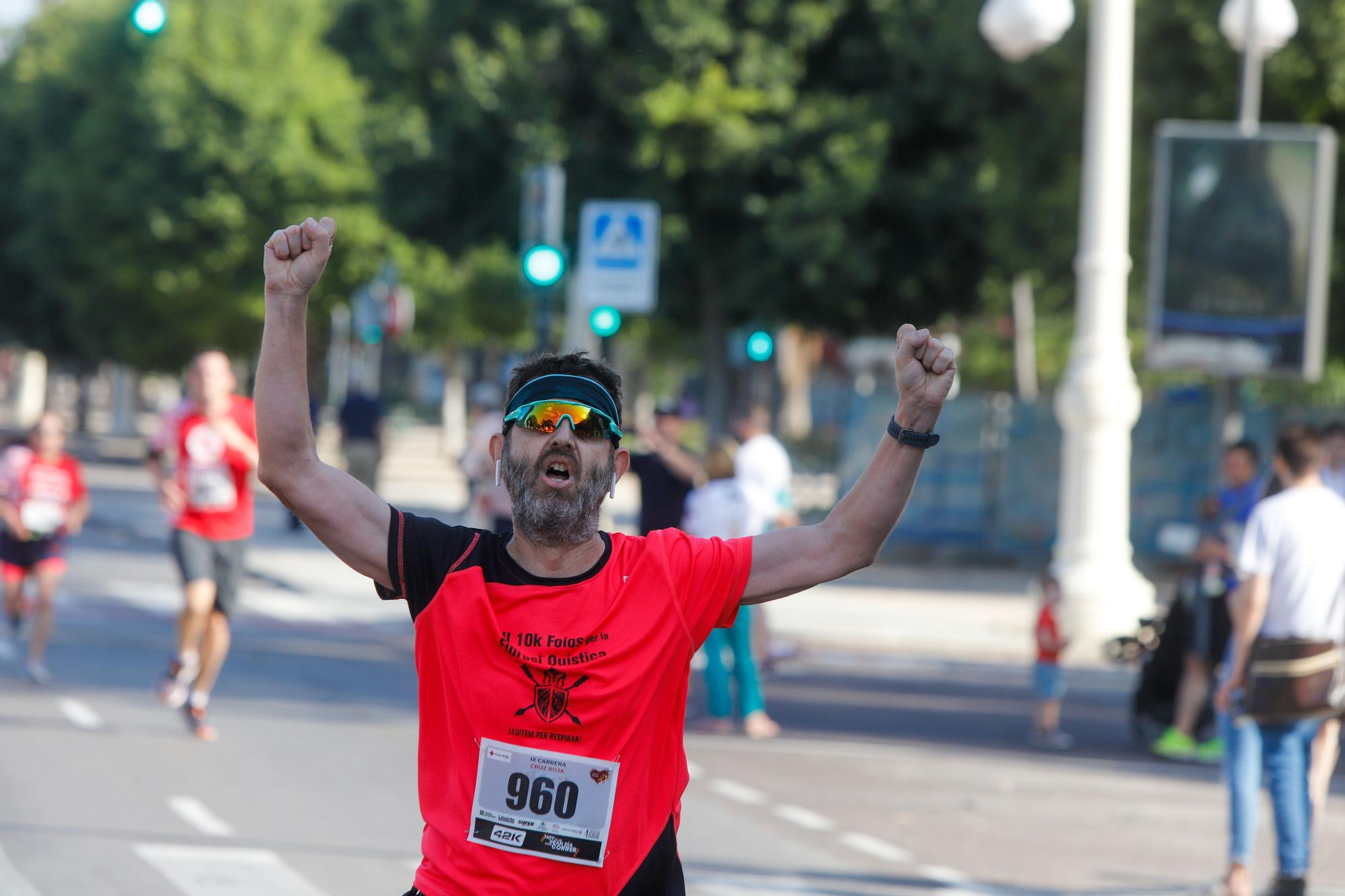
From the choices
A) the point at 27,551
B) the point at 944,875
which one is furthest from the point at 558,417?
the point at 27,551

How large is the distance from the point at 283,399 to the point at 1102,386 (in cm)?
1300

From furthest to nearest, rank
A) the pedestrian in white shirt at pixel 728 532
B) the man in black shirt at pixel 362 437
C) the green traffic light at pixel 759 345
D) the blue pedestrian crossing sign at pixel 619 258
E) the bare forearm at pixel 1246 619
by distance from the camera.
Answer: the man in black shirt at pixel 362 437
the green traffic light at pixel 759 345
the blue pedestrian crossing sign at pixel 619 258
the pedestrian in white shirt at pixel 728 532
the bare forearm at pixel 1246 619

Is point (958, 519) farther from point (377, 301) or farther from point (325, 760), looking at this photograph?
point (325, 760)

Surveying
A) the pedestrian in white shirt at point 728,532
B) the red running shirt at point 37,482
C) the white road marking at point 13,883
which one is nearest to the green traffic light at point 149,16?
the red running shirt at point 37,482

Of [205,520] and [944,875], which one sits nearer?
[944,875]

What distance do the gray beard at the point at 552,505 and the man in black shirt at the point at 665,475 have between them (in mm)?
8253

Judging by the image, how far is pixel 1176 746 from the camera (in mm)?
→ 10727

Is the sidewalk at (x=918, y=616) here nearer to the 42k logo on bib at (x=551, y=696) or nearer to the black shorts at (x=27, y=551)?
the black shorts at (x=27, y=551)

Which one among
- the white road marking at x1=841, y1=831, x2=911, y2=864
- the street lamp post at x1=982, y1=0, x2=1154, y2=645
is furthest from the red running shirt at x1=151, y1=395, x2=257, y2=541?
the street lamp post at x1=982, y1=0, x2=1154, y2=645

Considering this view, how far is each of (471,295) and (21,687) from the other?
36.3m

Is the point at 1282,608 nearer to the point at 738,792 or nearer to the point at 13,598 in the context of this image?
the point at 738,792

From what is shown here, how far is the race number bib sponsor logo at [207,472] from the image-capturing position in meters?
9.71

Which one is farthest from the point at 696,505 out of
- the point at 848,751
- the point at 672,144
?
the point at 672,144

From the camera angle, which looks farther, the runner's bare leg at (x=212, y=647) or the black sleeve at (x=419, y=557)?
the runner's bare leg at (x=212, y=647)
